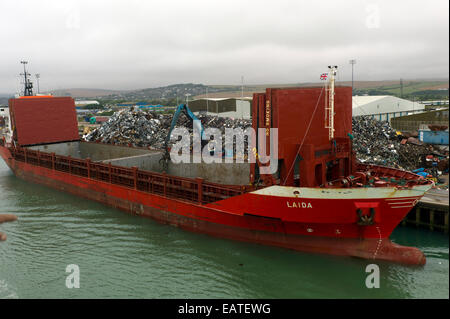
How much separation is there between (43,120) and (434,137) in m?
25.2

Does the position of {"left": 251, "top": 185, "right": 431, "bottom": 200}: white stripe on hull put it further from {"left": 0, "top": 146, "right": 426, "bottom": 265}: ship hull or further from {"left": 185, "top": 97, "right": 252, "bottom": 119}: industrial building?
{"left": 185, "top": 97, "right": 252, "bottom": 119}: industrial building

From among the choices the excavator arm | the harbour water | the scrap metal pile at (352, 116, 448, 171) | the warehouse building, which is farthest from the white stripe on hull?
the warehouse building

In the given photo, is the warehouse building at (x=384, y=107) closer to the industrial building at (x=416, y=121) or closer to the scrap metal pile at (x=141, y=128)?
the industrial building at (x=416, y=121)

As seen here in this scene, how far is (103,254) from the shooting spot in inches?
466

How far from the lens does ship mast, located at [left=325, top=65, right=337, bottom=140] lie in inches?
450

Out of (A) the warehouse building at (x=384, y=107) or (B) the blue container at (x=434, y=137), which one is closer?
(B) the blue container at (x=434, y=137)

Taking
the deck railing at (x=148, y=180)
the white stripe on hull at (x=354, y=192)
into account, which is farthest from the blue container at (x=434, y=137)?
the deck railing at (x=148, y=180)

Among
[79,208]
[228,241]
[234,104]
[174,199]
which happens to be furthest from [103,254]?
[234,104]

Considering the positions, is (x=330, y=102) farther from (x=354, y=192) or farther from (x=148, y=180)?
(x=148, y=180)

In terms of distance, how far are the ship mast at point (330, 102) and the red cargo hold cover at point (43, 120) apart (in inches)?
786

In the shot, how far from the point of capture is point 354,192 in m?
10.2

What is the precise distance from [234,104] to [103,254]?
40.6m

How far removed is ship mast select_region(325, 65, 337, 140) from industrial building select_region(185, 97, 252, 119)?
35359mm

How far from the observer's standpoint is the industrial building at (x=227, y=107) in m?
49.4
